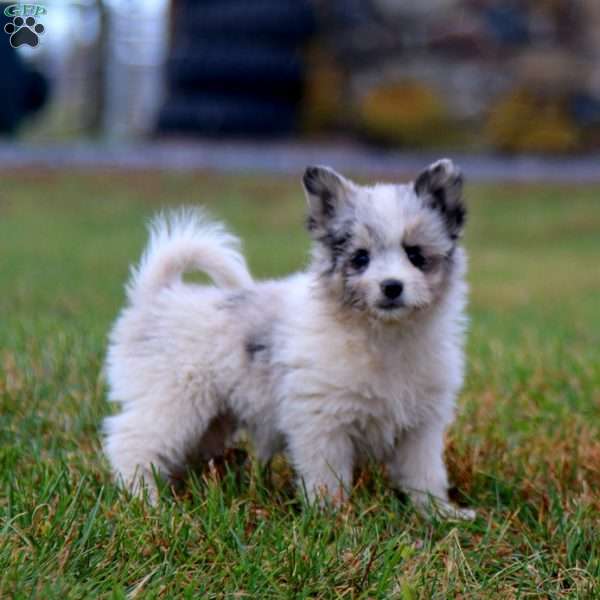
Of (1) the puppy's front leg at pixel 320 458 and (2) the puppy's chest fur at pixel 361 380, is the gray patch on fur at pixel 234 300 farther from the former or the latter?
(1) the puppy's front leg at pixel 320 458

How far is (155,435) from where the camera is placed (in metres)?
3.86

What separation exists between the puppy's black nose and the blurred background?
1272cm

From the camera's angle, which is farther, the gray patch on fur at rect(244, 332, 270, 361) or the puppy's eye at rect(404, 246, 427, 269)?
the gray patch on fur at rect(244, 332, 270, 361)

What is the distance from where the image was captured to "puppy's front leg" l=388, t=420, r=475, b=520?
3.75 m

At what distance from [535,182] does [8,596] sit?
13.8 metres

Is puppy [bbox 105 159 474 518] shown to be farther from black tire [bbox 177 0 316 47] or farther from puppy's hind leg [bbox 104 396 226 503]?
black tire [bbox 177 0 316 47]

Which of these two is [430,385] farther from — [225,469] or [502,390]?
[502,390]

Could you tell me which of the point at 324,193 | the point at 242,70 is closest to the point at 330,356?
the point at 324,193

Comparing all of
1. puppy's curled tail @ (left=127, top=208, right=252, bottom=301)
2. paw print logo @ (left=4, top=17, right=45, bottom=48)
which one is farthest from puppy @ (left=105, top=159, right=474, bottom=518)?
paw print logo @ (left=4, top=17, right=45, bottom=48)

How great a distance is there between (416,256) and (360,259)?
190mm

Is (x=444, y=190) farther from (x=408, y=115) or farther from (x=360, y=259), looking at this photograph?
(x=408, y=115)

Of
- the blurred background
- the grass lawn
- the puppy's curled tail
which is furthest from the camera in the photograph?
the blurred background

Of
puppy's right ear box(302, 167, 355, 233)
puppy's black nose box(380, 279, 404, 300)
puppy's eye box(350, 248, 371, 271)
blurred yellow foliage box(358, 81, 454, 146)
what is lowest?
blurred yellow foliage box(358, 81, 454, 146)

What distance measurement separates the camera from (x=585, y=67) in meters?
15.8
